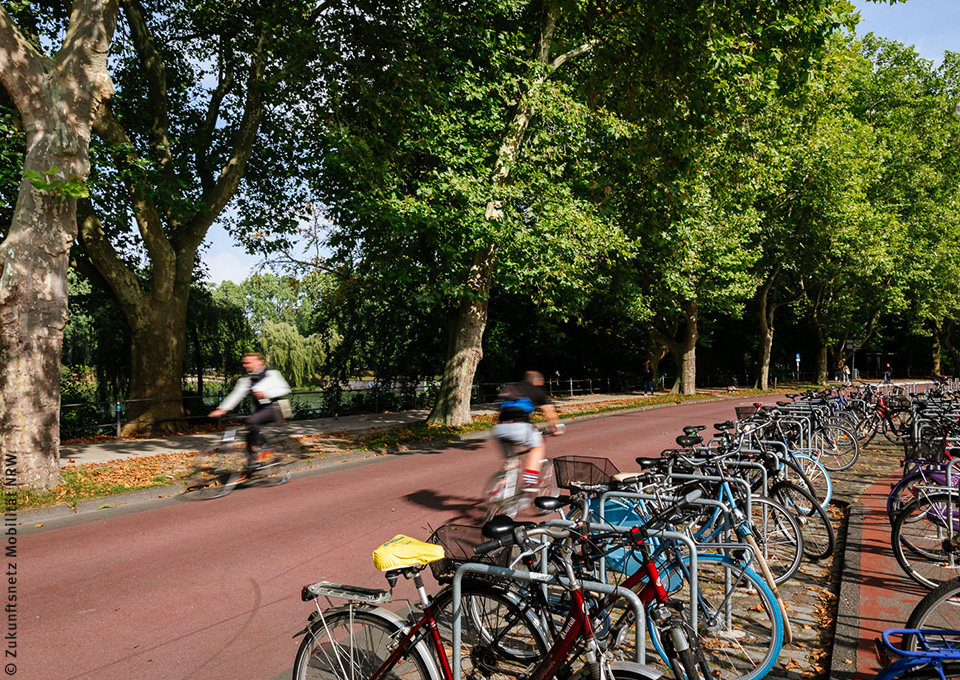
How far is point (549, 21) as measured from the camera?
1566cm

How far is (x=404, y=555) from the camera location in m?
2.89

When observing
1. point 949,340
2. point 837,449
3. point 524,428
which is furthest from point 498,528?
point 949,340

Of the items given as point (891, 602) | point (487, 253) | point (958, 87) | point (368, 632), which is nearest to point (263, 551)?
point (368, 632)

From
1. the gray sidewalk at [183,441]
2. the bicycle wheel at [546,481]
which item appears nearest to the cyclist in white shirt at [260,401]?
the gray sidewalk at [183,441]

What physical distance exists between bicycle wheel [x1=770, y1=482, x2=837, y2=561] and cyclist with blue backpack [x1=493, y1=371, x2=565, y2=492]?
2126mm

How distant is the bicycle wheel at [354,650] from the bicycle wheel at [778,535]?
10.9 ft

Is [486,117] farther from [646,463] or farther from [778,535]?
[778,535]

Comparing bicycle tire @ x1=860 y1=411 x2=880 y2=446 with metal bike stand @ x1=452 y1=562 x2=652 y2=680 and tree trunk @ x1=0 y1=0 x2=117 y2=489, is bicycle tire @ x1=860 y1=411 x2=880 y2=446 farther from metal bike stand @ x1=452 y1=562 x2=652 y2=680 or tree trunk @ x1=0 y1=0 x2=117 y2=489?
tree trunk @ x1=0 y1=0 x2=117 y2=489

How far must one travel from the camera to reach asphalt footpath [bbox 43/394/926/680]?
3.76 meters

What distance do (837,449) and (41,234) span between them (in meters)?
12.7

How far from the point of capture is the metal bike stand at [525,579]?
8.68ft

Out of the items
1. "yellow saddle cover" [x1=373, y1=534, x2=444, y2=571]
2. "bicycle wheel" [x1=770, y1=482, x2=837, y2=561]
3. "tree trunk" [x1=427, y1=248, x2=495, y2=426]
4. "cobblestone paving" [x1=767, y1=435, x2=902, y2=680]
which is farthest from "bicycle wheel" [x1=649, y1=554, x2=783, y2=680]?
"tree trunk" [x1=427, y1=248, x2=495, y2=426]

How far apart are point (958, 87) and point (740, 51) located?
4173cm

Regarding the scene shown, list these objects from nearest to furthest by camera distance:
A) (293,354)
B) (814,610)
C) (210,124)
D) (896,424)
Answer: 1. (814,610)
2. (896,424)
3. (210,124)
4. (293,354)
